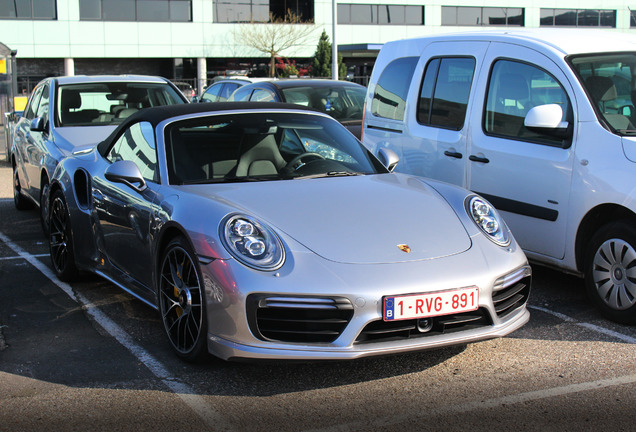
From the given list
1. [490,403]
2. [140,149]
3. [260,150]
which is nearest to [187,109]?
[140,149]

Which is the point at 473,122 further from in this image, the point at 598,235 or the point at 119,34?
the point at 119,34

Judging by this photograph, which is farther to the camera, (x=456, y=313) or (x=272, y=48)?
(x=272, y=48)

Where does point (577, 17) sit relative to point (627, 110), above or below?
above

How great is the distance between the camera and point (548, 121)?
5.28m

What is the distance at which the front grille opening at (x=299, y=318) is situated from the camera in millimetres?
3730

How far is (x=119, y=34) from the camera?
161 ft

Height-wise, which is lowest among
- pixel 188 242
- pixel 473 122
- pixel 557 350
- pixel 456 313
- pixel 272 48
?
pixel 557 350

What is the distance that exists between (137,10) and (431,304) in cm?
4846

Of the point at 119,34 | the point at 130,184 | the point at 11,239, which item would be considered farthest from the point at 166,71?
the point at 130,184

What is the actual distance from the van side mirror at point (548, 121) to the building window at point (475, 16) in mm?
52193

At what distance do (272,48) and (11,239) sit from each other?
44865 mm

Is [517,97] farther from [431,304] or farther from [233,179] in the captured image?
[431,304]

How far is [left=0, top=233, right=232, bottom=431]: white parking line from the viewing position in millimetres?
3598

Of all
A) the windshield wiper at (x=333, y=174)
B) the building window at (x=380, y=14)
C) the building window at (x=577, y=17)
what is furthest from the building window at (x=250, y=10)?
the windshield wiper at (x=333, y=174)
